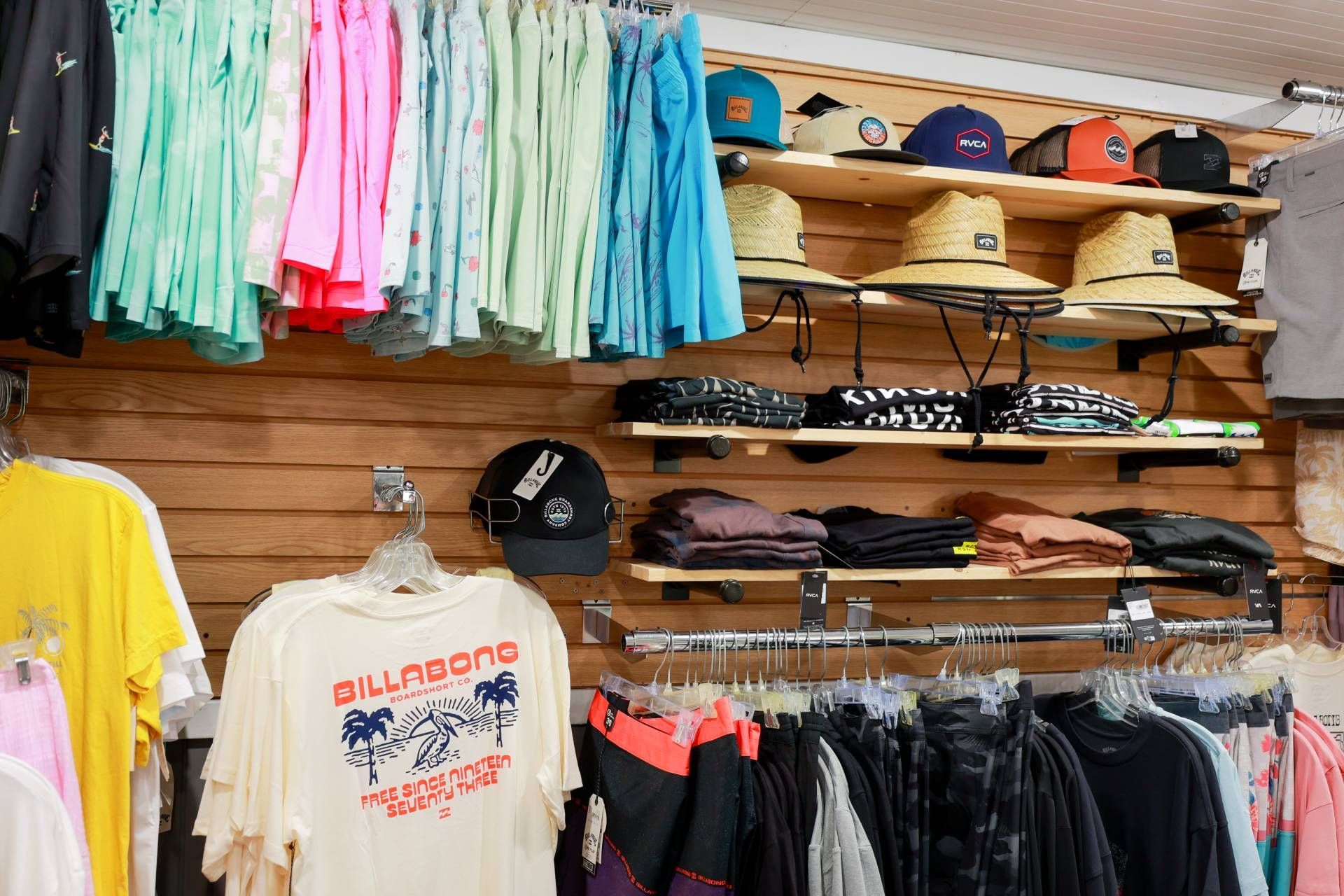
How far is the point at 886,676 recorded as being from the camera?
2.38 m

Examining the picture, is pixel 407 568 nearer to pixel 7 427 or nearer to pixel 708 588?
pixel 708 588

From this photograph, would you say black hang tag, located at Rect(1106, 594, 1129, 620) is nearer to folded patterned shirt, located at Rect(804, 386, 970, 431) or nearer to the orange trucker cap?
folded patterned shirt, located at Rect(804, 386, 970, 431)

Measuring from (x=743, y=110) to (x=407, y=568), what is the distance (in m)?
1.34

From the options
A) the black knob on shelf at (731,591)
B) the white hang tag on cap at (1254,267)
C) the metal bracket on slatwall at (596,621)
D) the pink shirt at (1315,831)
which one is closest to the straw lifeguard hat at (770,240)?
the black knob on shelf at (731,591)

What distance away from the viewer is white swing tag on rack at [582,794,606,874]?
2055mm

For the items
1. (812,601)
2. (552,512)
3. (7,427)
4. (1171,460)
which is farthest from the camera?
(1171,460)

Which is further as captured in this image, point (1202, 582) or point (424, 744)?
point (1202, 582)

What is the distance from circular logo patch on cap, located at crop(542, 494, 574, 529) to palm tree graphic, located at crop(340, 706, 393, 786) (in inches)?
20.7

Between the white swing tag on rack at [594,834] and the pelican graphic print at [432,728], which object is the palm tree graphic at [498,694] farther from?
the white swing tag on rack at [594,834]

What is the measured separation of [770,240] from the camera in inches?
95.8

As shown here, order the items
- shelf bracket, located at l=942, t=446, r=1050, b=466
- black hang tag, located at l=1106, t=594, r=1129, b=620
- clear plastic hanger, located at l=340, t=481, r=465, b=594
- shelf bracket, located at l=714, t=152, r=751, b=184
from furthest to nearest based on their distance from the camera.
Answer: shelf bracket, located at l=942, t=446, r=1050, b=466 < black hang tag, located at l=1106, t=594, r=1129, b=620 < shelf bracket, located at l=714, t=152, r=751, b=184 < clear plastic hanger, located at l=340, t=481, r=465, b=594

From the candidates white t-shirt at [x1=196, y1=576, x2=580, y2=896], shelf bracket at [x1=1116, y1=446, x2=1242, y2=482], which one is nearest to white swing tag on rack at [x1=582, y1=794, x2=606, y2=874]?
white t-shirt at [x1=196, y1=576, x2=580, y2=896]

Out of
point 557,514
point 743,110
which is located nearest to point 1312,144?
point 743,110

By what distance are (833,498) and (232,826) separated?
5.67 ft
